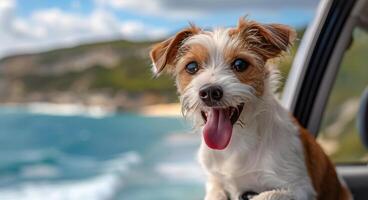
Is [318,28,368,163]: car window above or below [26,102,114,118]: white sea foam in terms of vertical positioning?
below

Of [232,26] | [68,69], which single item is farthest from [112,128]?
[232,26]

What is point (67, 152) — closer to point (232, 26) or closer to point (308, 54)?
point (308, 54)

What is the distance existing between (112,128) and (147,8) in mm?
1325

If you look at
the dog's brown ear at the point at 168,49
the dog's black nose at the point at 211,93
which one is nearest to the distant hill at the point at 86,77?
the dog's brown ear at the point at 168,49

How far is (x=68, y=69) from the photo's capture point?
3.63m

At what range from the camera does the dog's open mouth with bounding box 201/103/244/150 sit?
151cm

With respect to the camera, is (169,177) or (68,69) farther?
(169,177)

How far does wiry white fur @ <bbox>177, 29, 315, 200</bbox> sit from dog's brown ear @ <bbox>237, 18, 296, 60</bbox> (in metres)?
0.06

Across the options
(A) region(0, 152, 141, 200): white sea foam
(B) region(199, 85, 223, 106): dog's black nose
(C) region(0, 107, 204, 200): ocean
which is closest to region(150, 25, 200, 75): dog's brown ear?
(B) region(199, 85, 223, 106): dog's black nose

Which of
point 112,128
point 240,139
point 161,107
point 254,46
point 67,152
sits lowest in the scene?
point 240,139

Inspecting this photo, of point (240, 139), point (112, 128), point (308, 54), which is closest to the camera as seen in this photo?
point (240, 139)

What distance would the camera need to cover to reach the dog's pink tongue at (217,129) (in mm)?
1513

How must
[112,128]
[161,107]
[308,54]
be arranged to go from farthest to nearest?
[112,128]
[161,107]
[308,54]

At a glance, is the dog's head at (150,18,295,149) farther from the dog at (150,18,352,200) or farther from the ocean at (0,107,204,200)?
the ocean at (0,107,204,200)
